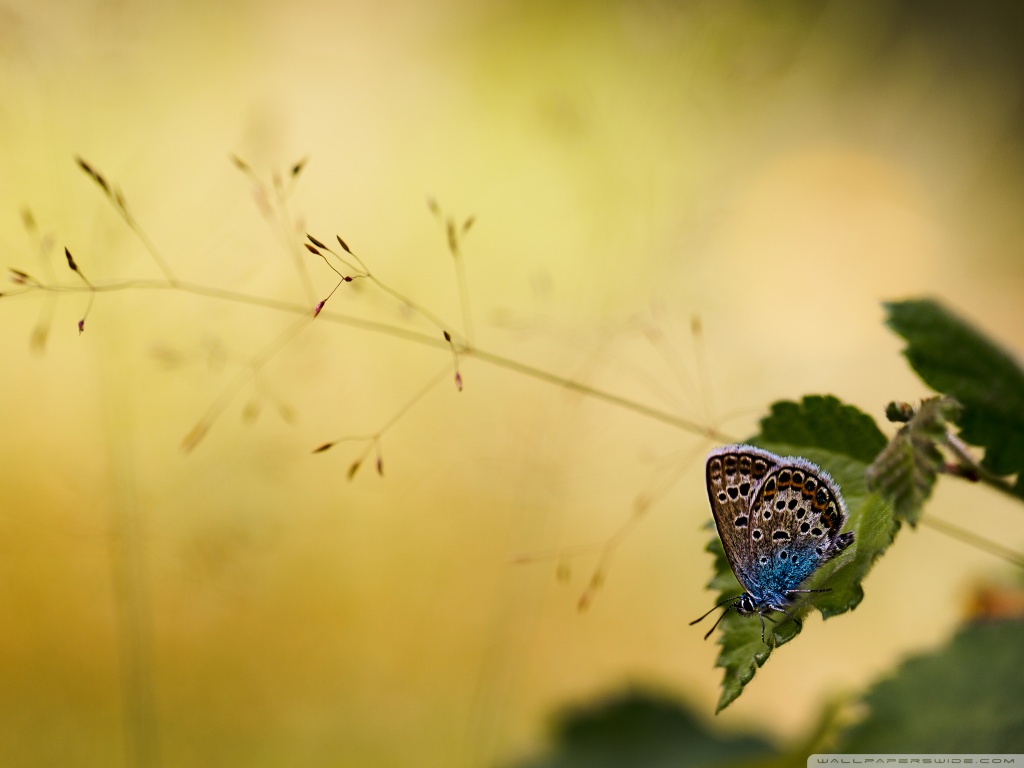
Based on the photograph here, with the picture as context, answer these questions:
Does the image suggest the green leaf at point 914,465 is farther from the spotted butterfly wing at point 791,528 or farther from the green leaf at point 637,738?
the green leaf at point 637,738

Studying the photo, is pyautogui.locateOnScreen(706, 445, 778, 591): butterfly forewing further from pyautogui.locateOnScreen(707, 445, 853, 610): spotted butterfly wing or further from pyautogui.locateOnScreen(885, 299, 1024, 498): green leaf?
pyautogui.locateOnScreen(885, 299, 1024, 498): green leaf

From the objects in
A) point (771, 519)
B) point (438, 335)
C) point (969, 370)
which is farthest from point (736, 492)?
point (438, 335)

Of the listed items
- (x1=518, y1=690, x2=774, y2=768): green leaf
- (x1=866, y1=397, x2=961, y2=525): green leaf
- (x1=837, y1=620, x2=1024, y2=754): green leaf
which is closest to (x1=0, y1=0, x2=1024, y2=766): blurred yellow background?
(x1=518, y1=690, x2=774, y2=768): green leaf

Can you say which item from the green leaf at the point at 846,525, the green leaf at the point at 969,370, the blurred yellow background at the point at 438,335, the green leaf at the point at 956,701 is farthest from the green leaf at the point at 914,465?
the blurred yellow background at the point at 438,335

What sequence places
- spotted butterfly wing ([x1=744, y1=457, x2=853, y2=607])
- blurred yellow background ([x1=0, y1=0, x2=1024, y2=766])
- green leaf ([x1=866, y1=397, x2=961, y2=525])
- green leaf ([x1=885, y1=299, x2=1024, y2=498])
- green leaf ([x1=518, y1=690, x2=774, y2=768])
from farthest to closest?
blurred yellow background ([x1=0, y1=0, x2=1024, y2=766])
green leaf ([x1=518, y1=690, x2=774, y2=768])
green leaf ([x1=885, y1=299, x2=1024, y2=498])
spotted butterfly wing ([x1=744, y1=457, x2=853, y2=607])
green leaf ([x1=866, y1=397, x2=961, y2=525])

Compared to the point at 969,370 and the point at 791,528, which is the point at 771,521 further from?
the point at 969,370

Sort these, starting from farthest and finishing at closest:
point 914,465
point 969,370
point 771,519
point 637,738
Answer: point 637,738
point 969,370
point 771,519
point 914,465

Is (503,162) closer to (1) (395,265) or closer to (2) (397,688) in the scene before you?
(1) (395,265)
